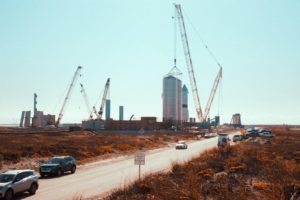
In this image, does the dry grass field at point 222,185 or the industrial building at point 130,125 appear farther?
the industrial building at point 130,125

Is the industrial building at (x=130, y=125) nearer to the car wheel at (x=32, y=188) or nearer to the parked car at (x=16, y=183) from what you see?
the car wheel at (x=32, y=188)

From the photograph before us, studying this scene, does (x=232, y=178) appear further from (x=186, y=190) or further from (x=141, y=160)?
(x=186, y=190)

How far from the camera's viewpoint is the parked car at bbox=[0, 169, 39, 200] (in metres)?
22.0

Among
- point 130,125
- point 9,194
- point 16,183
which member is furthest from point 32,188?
point 130,125

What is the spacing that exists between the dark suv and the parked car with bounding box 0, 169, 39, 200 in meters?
8.25

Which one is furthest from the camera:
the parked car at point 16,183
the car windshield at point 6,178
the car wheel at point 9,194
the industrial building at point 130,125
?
the industrial building at point 130,125

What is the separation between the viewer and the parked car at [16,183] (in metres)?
22.0

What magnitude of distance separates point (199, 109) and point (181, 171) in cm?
16717

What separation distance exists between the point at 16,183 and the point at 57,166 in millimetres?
10738

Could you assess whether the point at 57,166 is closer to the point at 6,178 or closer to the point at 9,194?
the point at 6,178

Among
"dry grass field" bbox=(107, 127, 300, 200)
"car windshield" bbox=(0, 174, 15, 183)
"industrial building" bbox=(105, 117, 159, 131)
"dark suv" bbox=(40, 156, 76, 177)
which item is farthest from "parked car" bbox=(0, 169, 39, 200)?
"industrial building" bbox=(105, 117, 159, 131)

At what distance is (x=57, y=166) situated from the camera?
3369 cm

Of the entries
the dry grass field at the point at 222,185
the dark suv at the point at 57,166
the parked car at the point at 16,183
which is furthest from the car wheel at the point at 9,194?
the dark suv at the point at 57,166

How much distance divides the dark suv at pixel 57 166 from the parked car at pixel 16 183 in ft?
27.1
